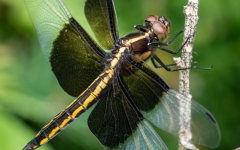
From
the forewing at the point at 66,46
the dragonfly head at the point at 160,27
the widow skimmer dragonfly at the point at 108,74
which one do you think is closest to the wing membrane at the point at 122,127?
the widow skimmer dragonfly at the point at 108,74

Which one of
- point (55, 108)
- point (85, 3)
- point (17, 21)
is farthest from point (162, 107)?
point (17, 21)

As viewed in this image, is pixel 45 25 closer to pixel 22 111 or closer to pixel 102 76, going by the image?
pixel 102 76


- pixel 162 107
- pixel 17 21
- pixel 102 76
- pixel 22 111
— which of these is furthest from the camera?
pixel 17 21

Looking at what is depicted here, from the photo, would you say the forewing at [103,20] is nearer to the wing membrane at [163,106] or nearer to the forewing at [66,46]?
the forewing at [66,46]

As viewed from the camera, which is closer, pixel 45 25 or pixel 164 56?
pixel 45 25

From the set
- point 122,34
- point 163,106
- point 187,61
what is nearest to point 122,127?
point 163,106

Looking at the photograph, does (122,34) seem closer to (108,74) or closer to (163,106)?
(108,74)

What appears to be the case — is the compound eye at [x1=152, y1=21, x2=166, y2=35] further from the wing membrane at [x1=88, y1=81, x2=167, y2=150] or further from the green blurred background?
the green blurred background
